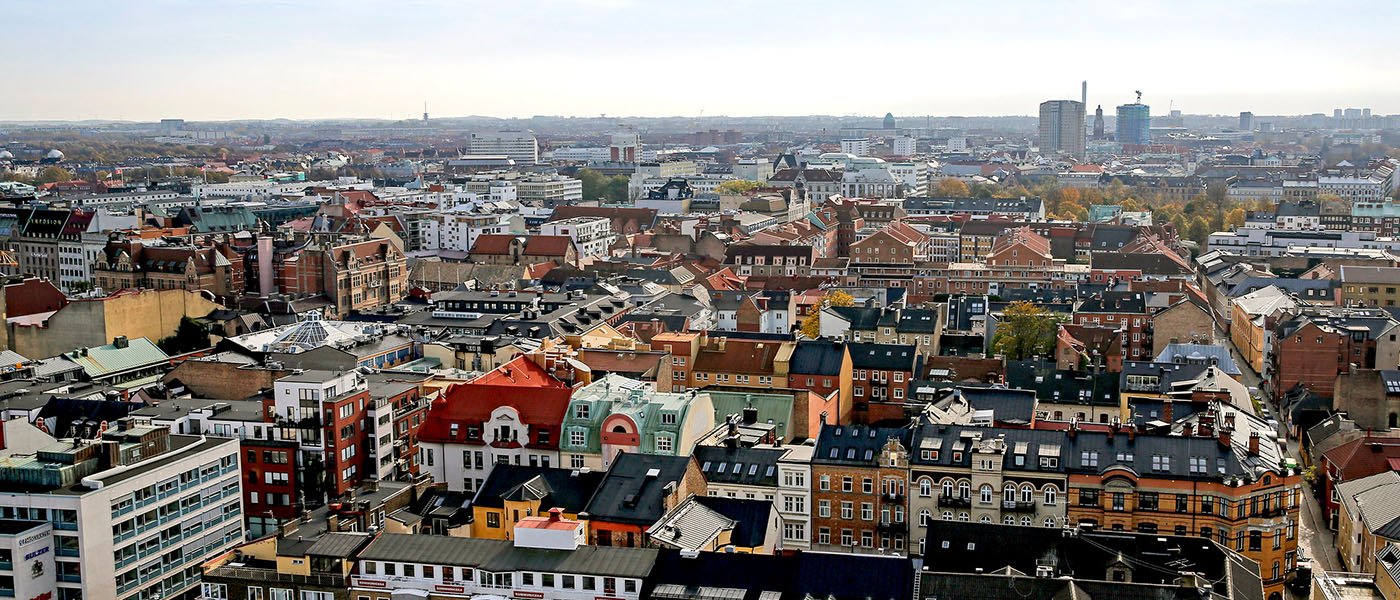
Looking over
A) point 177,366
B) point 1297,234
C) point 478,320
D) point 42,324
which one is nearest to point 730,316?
point 478,320

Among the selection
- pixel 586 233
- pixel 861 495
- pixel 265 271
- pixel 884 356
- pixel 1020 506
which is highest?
pixel 586 233

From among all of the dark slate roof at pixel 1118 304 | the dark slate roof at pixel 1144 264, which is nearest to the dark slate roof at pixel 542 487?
the dark slate roof at pixel 1118 304

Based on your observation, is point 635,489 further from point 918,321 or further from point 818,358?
point 918,321

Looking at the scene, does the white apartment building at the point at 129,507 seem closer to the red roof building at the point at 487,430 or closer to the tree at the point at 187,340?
the red roof building at the point at 487,430

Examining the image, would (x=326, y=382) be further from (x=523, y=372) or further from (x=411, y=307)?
(x=411, y=307)

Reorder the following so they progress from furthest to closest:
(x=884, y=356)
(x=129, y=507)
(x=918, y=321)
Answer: (x=918, y=321) < (x=884, y=356) < (x=129, y=507)

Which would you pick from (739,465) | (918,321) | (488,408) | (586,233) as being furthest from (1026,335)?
(586,233)

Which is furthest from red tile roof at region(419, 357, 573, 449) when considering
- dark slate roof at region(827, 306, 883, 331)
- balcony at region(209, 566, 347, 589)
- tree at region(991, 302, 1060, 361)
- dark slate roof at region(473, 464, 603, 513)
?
tree at region(991, 302, 1060, 361)

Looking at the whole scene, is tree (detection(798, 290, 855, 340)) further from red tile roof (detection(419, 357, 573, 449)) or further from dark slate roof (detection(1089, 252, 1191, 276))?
dark slate roof (detection(1089, 252, 1191, 276))
